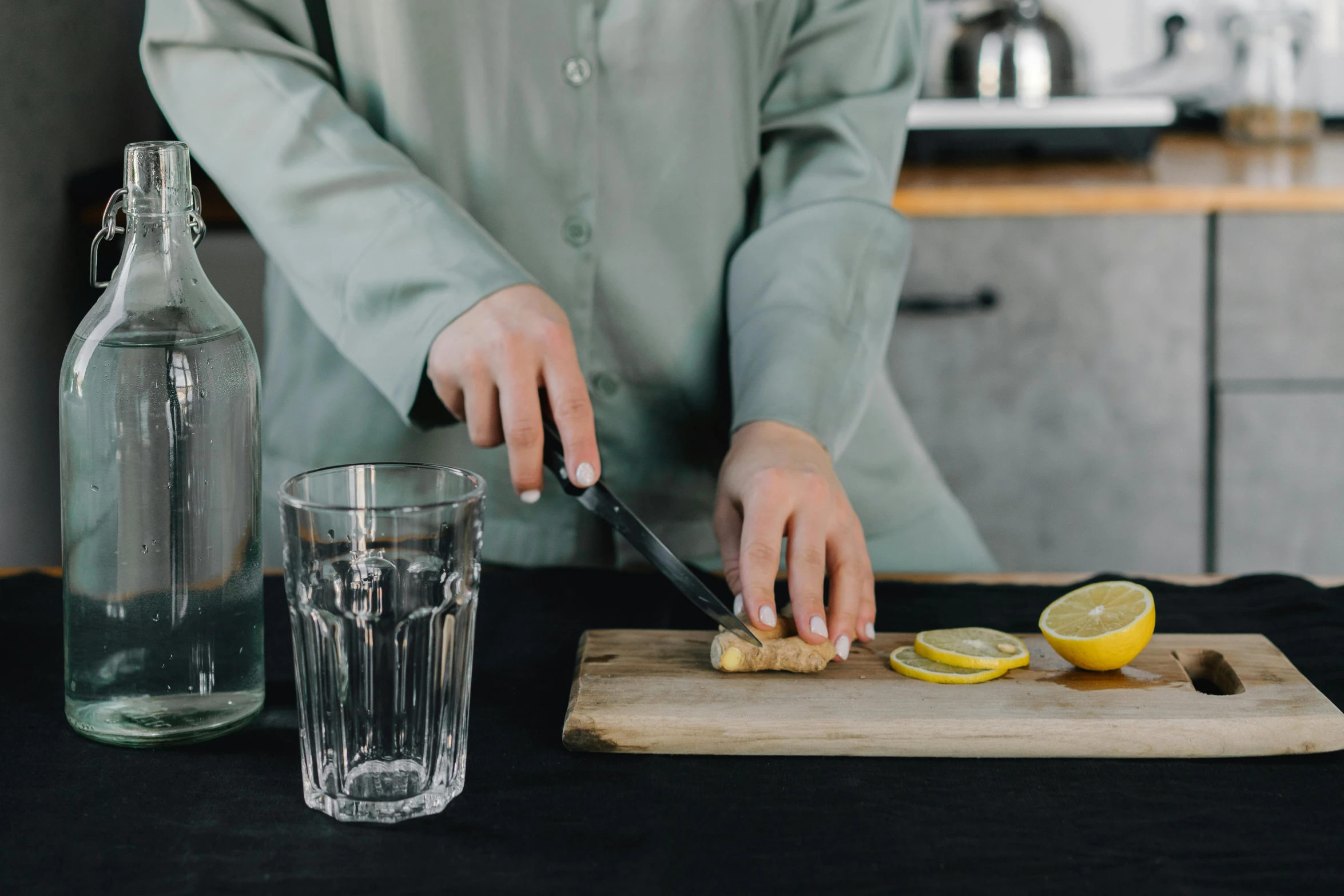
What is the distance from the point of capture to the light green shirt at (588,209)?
0.93 m

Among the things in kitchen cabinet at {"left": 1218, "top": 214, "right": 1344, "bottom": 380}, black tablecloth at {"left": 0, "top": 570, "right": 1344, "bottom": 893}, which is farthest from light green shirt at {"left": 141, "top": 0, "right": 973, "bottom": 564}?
kitchen cabinet at {"left": 1218, "top": 214, "right": 1344, "bottom": 380}

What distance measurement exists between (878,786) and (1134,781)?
0.13 metres

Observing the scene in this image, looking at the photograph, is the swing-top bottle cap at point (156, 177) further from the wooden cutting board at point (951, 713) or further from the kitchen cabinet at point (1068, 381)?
the kitchen cabinet at point (1068, 381)

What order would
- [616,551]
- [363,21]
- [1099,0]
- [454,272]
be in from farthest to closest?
[1099,0] → [616,551] → [363,21] → [454,272]

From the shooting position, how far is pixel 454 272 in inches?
34.0

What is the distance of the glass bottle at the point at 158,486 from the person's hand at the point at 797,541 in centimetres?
30

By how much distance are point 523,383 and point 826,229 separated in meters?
0.36

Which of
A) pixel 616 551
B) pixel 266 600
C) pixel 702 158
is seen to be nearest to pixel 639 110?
pixel 702 158

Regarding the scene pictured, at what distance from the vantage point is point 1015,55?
208cm

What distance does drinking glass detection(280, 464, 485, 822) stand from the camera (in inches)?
23.1

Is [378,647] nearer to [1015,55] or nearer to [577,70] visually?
[577,70]

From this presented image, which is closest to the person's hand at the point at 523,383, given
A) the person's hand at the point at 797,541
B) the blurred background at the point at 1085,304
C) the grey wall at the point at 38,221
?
the person's hand at the point at 797,541

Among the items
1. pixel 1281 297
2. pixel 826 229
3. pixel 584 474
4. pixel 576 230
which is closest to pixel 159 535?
pixel 584 474

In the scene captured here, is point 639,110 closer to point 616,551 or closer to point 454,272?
point 454,272
